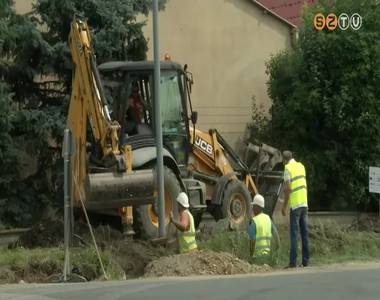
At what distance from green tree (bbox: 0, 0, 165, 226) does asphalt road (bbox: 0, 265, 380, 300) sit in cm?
822

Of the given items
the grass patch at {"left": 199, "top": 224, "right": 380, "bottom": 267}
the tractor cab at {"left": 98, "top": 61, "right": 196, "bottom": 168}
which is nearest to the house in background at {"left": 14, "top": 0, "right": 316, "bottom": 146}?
the grass patch at {"left": 199, "top": 224, "right": 380, "bottom": 267}

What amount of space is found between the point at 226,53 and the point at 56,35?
910cm

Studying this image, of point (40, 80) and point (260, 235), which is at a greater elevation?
point (40, 80)

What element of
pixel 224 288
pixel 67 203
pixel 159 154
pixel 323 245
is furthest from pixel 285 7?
pixel 224 288

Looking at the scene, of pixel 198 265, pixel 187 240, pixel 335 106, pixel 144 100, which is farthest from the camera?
pixel 335 106

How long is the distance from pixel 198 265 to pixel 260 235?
1619 millimetres

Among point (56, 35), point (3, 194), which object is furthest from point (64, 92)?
point (3, 194)

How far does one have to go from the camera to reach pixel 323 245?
16.6m

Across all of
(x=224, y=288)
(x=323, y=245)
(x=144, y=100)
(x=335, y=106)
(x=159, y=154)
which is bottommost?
(x=323, y=245)

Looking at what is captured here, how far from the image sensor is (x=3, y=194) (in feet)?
66.2

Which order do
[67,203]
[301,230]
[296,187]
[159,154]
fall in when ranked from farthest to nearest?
[159,154] → [301,230] → [296,187] → [67,203]

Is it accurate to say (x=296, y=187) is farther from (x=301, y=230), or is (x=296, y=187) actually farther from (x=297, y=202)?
(x=301, y=230)

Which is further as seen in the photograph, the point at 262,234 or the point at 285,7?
the point at 285,7

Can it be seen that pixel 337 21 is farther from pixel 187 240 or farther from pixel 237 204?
pixel 187 240
